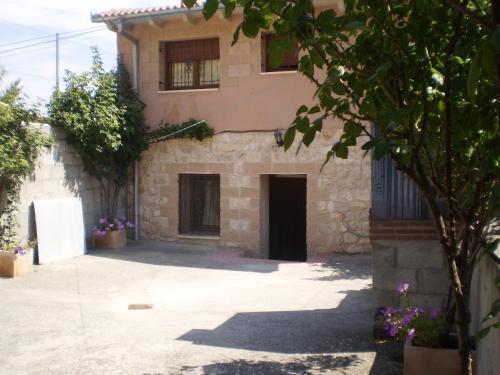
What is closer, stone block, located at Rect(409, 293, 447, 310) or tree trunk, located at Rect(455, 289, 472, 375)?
tree trunk, located at Rect(455, 289, 472, 375)

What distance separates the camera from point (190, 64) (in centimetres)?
1208

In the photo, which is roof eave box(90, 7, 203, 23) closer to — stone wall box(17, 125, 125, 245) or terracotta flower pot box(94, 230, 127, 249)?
stone wall box(17, 125, 125, 245)

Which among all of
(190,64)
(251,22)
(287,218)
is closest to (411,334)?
(251,22)

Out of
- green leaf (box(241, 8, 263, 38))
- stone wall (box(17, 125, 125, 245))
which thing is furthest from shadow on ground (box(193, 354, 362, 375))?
stone wall (box(17, 125, 125, 245))

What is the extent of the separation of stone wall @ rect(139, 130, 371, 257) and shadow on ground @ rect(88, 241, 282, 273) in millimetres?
434

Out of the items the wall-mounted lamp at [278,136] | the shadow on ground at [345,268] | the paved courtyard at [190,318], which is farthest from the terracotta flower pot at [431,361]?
the wall-mounted lamp at [278,136]

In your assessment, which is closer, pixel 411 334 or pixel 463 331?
pixel 463 331

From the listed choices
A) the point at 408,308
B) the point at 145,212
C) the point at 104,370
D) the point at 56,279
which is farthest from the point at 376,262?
the point at 145,212

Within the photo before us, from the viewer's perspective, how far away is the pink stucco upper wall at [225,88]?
36.4 ft

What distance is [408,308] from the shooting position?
4484mm

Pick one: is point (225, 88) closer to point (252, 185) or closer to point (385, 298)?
point (252, 185)

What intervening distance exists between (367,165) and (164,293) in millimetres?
4707

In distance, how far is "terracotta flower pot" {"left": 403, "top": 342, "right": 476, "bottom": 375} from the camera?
3.79m

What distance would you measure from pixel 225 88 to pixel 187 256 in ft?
11.4
